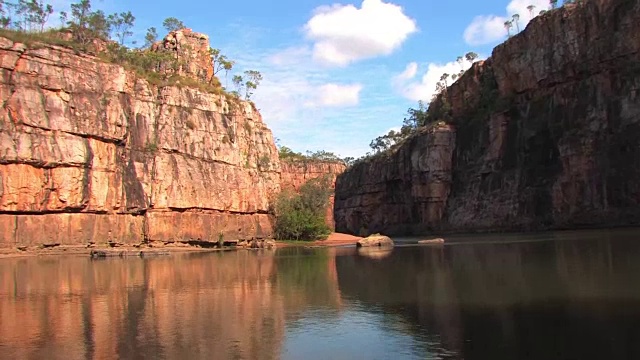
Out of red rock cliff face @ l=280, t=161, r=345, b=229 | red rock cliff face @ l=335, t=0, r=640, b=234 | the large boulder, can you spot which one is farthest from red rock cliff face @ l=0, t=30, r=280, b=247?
red rock cliff face @ l=280, t=161, r=345, b=229

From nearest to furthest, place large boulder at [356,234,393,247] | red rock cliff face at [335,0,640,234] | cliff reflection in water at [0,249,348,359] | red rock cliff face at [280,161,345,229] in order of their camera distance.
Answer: cliff reflection in water at [0,249,348,359] < large boulder at [356,234,393,247] < red rock cliff face at [335,0,640,234] < red rock cliff face at [280,161,345,229]

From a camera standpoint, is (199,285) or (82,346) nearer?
(82,346)

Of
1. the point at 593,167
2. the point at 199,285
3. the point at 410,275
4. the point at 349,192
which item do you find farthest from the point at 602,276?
the point at 349,192

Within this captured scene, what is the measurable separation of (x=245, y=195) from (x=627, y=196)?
46655mm

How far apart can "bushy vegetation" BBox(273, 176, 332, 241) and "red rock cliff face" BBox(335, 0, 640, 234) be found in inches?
936

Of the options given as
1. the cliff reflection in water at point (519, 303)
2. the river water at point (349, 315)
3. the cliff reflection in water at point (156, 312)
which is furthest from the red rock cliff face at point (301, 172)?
the river water at point (349, 315)

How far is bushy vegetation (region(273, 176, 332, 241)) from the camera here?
76.8 metres

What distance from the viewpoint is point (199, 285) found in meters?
24.6

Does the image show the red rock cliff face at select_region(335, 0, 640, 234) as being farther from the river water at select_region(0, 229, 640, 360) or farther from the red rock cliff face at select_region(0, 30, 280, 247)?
the river water at select_region(0, 229, 640, 360)

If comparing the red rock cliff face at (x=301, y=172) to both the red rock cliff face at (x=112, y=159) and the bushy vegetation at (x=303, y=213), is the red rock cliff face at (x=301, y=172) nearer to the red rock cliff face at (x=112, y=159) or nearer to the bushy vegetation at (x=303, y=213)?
the bushy vegetation at (x=303, y=213)

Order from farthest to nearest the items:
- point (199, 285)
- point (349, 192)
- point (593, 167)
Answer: point (349, 192) → point (593, 167) → point (199, 285)

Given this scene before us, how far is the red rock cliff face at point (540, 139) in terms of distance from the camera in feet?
208

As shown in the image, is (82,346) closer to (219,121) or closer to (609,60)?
(219,121)

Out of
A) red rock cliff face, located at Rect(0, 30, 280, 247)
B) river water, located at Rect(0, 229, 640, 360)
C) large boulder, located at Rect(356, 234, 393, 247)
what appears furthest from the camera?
large boulder, located at Rect(356, 234, 393, 247)
